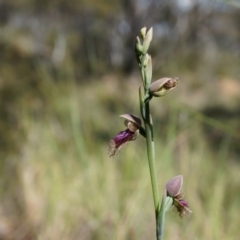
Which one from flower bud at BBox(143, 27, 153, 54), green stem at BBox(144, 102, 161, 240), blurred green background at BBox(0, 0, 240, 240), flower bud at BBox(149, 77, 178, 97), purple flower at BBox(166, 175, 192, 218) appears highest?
flower bud at BBox(143, 27, 153, 54)

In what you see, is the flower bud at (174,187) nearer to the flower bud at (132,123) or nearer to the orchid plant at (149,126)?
the orchid plant at (149,126)

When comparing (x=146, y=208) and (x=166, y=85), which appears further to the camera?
(x=146, y=208)

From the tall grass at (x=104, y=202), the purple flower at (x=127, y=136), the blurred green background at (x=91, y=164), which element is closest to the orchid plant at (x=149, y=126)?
the purple flower at (x=127, y=136)

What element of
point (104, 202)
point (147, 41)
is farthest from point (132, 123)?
point (104, 202)

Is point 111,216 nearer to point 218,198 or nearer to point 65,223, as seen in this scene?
point 65,223

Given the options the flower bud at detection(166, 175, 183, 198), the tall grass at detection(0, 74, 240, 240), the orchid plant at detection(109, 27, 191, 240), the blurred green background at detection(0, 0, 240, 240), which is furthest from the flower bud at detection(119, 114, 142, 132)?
the tall grass at detection(0, 74, 240, 240)

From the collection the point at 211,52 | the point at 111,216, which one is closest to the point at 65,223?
the point at 111,216

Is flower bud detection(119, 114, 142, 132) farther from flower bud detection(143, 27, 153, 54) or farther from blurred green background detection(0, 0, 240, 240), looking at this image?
blurred green background detection(0, 0, 240, 240)

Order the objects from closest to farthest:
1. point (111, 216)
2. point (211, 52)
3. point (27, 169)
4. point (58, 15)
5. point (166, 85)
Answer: point (166, 85)
point (111, 216)
point (27, 169)
point (58, 15)
point (211, 52)

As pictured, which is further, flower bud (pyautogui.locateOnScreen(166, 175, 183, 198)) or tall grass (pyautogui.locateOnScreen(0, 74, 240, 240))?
tall grass (pyautogui.locateOnScreen(0, 74, 240, 240))
